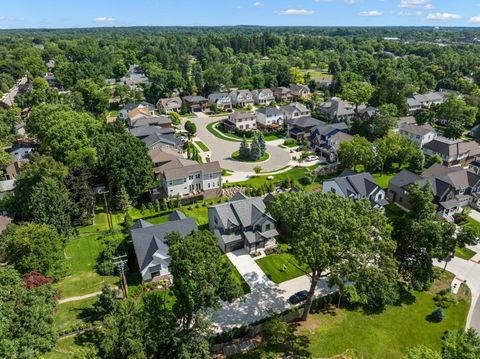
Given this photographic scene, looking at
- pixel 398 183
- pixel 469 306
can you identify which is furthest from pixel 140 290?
pixel 398 183

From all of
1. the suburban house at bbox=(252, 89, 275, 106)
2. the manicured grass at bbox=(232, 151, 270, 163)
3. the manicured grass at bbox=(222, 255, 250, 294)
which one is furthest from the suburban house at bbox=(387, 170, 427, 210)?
the suburban house at bbox=(252, 89, 275, 106)

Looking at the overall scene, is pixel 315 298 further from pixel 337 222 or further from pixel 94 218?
pixel 94 218

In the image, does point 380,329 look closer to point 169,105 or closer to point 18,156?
point 18,156

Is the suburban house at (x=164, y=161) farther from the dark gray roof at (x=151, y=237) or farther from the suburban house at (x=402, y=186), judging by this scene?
the suburban house at (x=402, y=186)

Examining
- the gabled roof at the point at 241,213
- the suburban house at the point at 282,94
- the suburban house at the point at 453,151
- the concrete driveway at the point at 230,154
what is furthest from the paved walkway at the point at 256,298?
the suburban house at the point at 282,94

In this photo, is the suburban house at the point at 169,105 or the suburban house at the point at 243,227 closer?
the suburban house at the point at 243,227

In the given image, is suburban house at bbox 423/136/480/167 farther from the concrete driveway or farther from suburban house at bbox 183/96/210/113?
suburban house at bbox 183/96/210/113

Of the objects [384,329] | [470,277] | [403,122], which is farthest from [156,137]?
[403,122]

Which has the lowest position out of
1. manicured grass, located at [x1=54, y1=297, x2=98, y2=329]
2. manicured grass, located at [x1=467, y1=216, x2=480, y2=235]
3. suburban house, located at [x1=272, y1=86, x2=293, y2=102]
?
manicured grass, located at [x1=467, y1=216, x2=480, y2=235]
